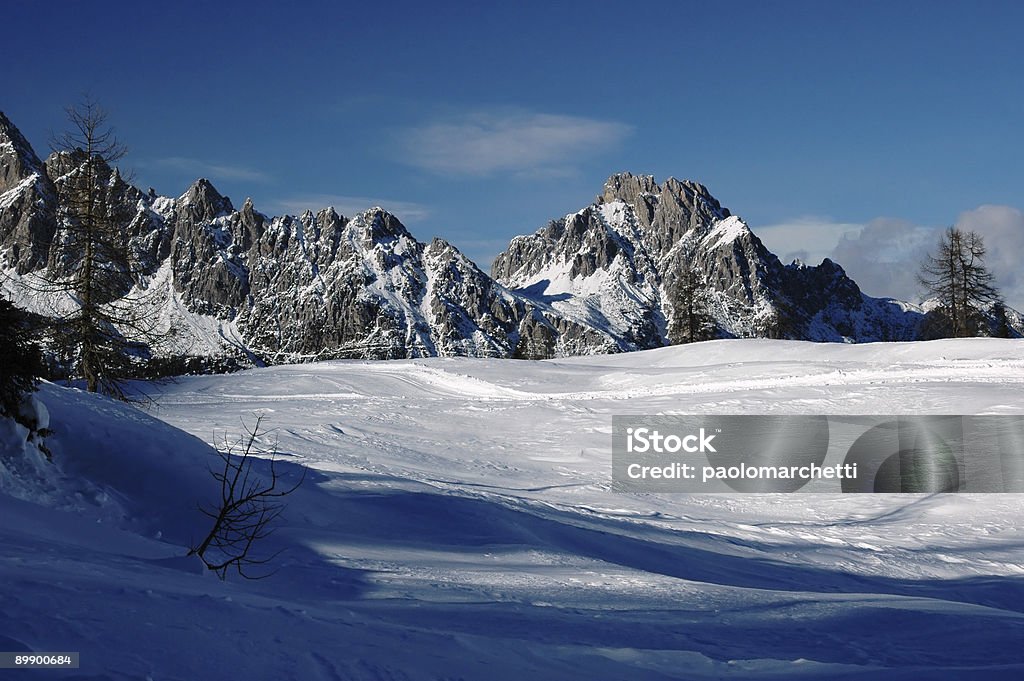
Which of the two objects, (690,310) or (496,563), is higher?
(690,310)

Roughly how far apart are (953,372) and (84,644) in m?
25.5

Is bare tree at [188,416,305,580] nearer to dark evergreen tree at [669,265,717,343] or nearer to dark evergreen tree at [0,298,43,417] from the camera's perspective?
dark evergreen tree at [0,298,43,417]

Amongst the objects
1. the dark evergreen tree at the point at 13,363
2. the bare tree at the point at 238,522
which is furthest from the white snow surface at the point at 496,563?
the dark evergreen tree at the point at 13,363

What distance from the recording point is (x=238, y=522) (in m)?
8.47

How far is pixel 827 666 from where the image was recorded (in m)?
5.66

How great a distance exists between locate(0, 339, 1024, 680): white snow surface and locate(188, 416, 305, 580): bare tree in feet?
0.90

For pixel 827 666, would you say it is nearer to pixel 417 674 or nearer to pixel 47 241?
pixel 417 674

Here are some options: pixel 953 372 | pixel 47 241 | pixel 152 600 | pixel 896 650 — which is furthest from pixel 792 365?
pixel 152 600
